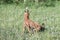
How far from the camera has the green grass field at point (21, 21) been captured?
804 cm

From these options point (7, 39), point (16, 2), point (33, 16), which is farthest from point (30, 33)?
point (16, 2)

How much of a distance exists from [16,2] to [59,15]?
3.84 meters

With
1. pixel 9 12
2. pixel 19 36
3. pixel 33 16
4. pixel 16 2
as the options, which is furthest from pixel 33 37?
pixel 16 2

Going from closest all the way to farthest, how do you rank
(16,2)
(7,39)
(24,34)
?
(7,39)
(24,34)
(16,2)

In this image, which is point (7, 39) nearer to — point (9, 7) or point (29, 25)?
point (29, 25)

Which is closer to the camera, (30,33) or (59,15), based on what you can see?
(30,33)

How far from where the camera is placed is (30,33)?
28.6ft

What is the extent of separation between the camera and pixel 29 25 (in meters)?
8.94

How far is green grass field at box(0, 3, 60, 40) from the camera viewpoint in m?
8.04

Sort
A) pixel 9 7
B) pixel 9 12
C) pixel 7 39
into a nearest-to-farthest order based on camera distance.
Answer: pixel 7 39 < pixel 9 12 < pixel 9 7

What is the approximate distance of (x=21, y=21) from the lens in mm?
11008

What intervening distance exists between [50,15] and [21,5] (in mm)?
2867

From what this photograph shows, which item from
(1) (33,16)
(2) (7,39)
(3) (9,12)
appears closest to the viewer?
(2) (7,39)

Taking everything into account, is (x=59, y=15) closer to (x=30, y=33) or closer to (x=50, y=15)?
(x=50, y=15)
